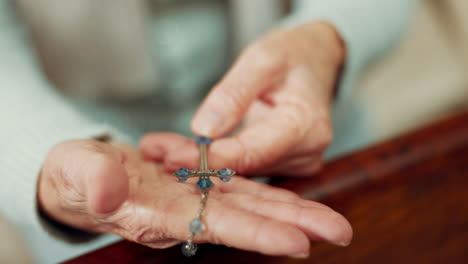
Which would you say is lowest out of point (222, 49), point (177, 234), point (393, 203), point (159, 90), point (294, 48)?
point (177, 234)

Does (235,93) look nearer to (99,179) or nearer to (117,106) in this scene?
(99,179)

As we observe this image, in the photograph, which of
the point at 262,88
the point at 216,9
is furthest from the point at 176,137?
the point at 216,9

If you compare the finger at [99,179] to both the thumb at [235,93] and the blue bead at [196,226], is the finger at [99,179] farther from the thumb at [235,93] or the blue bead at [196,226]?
the thumb at [235,93]

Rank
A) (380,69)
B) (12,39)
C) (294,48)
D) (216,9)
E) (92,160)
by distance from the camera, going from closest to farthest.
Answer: (92,160), (294,48), (12,39), (380,69), (216,9)

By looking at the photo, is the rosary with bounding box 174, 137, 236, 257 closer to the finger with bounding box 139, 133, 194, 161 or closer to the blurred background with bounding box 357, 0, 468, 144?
the finger with bounding box 139, 133, 194, 161

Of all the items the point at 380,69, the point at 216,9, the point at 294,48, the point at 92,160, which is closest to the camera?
the point at 92,160

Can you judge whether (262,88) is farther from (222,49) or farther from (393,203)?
(222,49)

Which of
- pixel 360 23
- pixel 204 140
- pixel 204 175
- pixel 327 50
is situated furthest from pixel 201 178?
pixel 360 23
